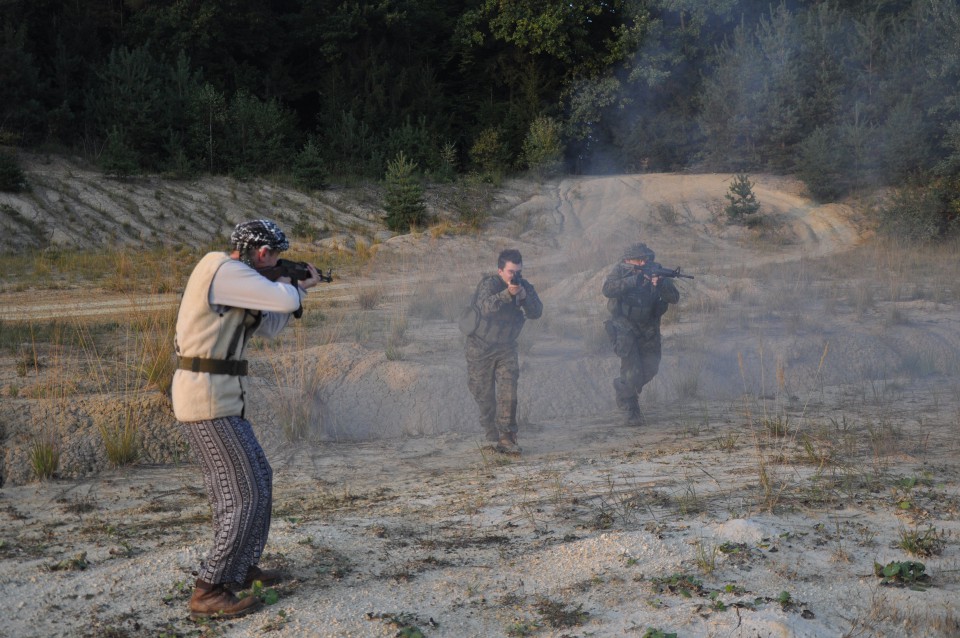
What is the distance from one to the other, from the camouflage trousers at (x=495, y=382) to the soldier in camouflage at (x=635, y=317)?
1.41 m

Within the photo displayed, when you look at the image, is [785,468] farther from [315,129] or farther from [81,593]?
[315,129]

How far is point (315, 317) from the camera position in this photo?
473 inches

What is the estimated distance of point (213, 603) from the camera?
13.0 ft

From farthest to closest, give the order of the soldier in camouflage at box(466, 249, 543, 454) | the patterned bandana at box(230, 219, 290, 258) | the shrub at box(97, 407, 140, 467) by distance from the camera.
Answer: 1. the soldier in camouflage at box(466, 249, 543, 454)
2. the shrub at box(97, 407, 140, 467)
3. the patterned bandana at box(230, 219, 290, 258)

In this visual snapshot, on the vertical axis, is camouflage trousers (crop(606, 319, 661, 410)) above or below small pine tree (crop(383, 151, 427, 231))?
below

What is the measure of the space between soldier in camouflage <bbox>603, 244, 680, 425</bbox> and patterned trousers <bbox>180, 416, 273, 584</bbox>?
4.81m

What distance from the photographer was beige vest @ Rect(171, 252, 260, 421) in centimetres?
379

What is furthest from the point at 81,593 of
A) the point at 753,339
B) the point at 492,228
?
the point at 492,228

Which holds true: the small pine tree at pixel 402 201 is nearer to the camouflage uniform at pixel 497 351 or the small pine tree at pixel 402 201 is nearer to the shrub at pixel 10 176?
the shrub at pixel 10 176

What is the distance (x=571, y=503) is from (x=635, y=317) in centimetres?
305

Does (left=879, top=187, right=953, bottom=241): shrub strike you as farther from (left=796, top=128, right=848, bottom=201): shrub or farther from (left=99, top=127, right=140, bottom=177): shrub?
(left=99, top=127, right=140, bottom=177): shrub

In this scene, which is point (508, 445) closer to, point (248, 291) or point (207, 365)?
point (207, 365)

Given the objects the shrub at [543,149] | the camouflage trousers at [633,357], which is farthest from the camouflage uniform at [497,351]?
the shrub at [543,149]

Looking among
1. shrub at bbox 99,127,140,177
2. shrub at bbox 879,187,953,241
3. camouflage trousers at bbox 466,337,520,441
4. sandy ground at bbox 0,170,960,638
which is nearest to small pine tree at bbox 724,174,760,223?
shrub at bbox 879,187,953,241
